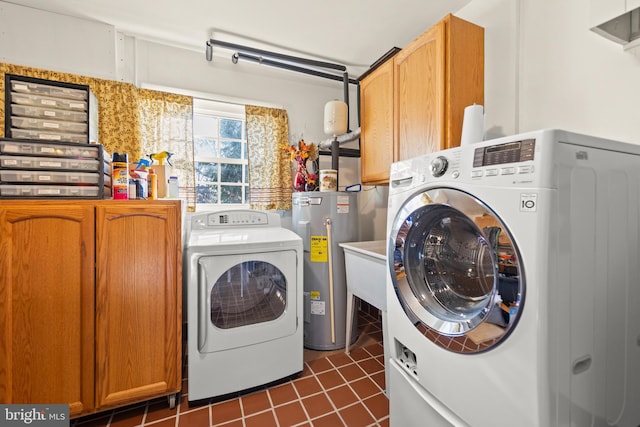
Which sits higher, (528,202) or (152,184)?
(152,184)

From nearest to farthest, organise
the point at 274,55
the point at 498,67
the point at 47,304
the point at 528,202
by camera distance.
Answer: the point at 528,202 → the point at 47,304 → the point at 498,67 → the point at 274,55

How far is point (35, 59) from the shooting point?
1.97m

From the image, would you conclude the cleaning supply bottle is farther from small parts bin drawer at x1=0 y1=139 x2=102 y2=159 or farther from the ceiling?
the ceiling

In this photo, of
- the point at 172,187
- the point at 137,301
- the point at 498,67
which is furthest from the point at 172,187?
the point at 498,67

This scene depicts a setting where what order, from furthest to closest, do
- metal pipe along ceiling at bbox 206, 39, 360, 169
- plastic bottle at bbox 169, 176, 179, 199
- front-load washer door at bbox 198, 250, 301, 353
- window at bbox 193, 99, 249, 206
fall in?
window at bbox 193, 99, 249, 206 → metal pipe along ceiling at bbox 206, 39, 360, 169 → plastic bottle at bbox 169, 176, 179, 199 → front-load washer door at bbox 198, 250, 301, 353

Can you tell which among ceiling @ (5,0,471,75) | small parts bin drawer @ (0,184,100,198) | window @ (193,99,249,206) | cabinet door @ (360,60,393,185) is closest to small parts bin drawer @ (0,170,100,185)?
small parts bin drawer @ (0,184,100,198)

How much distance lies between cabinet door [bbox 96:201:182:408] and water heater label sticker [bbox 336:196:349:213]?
3.90 ft

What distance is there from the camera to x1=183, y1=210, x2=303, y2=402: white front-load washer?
153 cm

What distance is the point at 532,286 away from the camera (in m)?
0.70

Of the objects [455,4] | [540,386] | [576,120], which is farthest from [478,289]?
[455,4]

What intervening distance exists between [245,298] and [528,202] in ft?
5.18

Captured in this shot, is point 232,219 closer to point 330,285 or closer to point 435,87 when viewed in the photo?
point 330,285

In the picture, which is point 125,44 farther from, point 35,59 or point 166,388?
point 166,388

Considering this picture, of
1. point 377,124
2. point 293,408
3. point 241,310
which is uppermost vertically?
point 377,124
